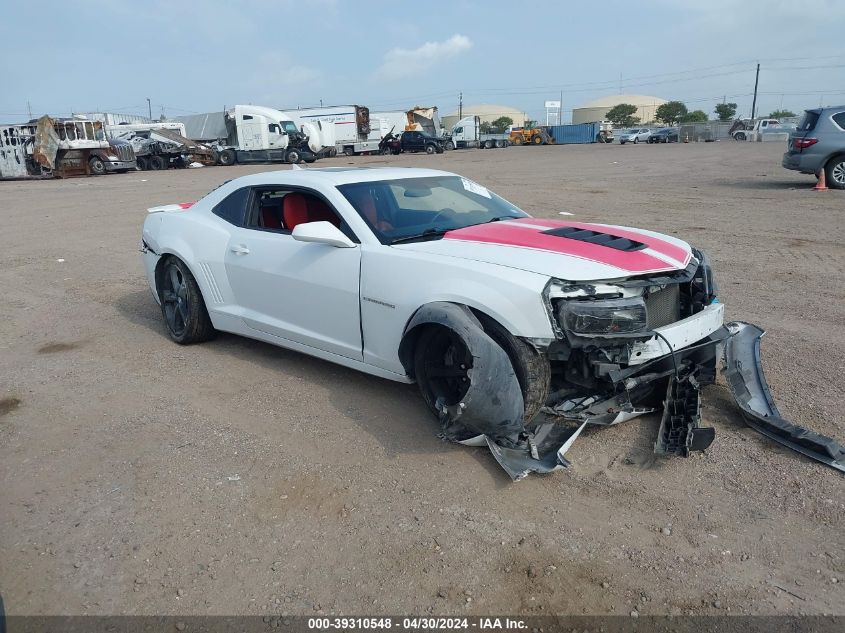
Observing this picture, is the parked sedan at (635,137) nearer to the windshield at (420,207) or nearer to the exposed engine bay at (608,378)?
the windshield at (420,207)

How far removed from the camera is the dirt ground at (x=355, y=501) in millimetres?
2664

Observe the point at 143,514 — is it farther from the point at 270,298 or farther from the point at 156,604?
the point at 270,298

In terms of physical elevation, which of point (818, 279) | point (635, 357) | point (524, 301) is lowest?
point (818, 279)

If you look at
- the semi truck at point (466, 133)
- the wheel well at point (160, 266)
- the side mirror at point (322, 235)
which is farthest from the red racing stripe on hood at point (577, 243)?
the semi truck at point (466, 133)

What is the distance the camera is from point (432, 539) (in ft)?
9.78

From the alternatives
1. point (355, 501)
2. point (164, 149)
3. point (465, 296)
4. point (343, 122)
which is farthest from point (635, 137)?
point (355, 501)

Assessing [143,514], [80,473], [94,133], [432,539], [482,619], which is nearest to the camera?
[482,619]

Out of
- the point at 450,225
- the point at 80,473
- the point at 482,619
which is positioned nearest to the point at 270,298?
the point at 450,225

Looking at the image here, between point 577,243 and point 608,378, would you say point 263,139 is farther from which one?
point 608,378

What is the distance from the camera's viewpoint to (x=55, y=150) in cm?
3111

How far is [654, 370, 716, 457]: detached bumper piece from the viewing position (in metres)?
3.47

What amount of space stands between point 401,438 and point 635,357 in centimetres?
135

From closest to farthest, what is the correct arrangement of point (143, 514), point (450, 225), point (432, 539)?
point (432, 539)
point (143, 514)
point (450, 225)

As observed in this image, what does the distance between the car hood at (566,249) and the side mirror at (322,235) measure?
1.18 ft
